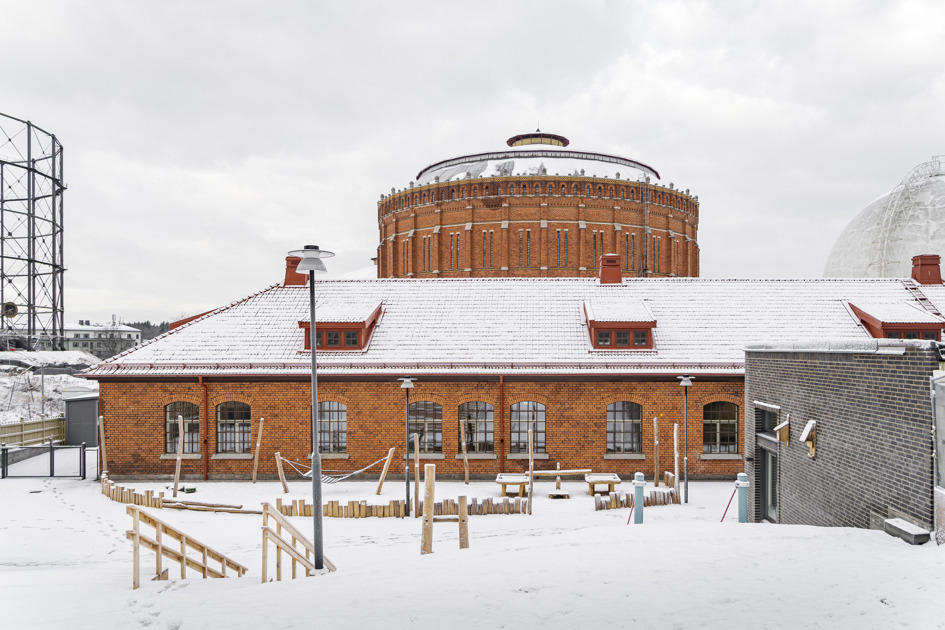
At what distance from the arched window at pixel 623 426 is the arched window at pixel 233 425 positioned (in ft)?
39.1

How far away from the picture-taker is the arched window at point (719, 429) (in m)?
20.8

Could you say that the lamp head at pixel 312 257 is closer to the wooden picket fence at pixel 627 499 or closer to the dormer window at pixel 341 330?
the wooden picket fence at pixel 627 499

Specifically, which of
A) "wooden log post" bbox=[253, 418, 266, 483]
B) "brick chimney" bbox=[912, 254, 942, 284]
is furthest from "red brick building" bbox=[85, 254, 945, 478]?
"brick chimney" bbox=[912, 254, 942, 284]

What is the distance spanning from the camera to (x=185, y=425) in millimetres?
20922

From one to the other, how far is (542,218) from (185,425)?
105 feet

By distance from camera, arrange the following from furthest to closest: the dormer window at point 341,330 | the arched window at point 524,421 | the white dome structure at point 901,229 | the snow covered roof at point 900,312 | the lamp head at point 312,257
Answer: the white dome structure at point 901,229 → the dormer window at point 341,330 → the snow covered roof at point 900,312 → the arched window at point 524,421 → the lamp head at point 312,257

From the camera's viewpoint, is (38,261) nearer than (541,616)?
No

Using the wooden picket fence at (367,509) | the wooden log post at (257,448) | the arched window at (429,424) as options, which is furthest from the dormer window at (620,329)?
the wooden log post at (257,448)

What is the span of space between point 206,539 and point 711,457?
592 inches

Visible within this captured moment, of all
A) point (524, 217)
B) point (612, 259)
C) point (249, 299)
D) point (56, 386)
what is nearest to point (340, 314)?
point (249, 299)

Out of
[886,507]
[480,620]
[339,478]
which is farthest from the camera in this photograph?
[339,478]

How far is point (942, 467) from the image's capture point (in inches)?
356

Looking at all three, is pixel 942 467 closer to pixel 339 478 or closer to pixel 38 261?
pixel 339 478

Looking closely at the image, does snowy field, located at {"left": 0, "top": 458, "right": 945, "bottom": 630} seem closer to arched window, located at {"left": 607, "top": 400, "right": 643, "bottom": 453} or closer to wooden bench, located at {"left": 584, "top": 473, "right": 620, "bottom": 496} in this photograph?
wooden bench, located at {"left": 584, "top": 473, "right": 620, "bottom": 496}
